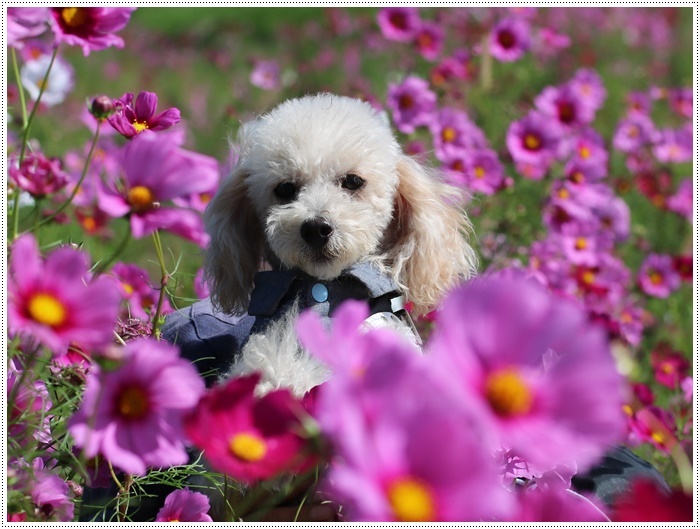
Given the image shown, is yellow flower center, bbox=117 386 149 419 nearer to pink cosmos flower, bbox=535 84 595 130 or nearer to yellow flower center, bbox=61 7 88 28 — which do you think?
yellow flower center, bbox=61 7 88 28

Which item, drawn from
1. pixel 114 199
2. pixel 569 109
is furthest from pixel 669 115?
pixel 114 199

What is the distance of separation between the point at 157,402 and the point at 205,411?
44 mm

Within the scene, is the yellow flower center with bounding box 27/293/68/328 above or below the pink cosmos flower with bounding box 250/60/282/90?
above

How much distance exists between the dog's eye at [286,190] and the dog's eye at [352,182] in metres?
0.10

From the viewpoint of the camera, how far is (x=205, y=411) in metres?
0.65

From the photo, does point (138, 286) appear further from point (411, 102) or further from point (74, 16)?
point (411, 102)

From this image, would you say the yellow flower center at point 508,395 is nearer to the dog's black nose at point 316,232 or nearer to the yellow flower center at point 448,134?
the dog's black nose at point 316,232

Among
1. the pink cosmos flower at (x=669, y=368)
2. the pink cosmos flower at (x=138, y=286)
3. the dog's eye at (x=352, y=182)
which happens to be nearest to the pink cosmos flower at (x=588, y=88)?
the pink cosmos flower at (x=669, y=368)

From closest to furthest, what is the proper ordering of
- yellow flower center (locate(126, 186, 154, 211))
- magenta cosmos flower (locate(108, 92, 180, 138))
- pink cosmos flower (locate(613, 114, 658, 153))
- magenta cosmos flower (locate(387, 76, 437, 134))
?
yellow flower center (locate(126, 186, 154, 211)), magenta cosmos flower (locate(108, 92, 180, 138)), magenta cosmos flower (locate(387, 76, 437, 134)), pink cosmos flower (locate(613, 114, 658, 153))

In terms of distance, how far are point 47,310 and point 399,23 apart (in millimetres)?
2624

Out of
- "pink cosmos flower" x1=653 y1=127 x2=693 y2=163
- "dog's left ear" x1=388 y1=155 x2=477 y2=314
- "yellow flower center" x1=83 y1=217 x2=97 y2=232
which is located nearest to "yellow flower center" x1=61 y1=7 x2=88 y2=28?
"dog's left ear" x1=388 y1=155 x2=477 y2=314

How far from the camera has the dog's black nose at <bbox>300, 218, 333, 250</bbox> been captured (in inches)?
55.4

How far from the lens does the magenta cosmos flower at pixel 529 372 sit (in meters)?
0.53

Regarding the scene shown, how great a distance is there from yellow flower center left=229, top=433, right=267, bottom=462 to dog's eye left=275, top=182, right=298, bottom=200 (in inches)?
36.9
